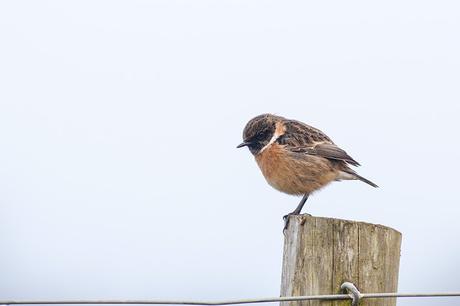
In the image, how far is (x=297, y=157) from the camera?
885 centimetres

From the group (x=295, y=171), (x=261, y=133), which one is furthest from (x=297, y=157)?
(x=261, y=133)

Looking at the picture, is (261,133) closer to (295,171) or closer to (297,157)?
(297,157)

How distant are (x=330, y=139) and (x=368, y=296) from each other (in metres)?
4.46

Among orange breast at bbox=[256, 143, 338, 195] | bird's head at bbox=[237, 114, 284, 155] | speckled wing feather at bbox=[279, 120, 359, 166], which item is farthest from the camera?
bird's head at bbox=[237, 114, 284, 155]

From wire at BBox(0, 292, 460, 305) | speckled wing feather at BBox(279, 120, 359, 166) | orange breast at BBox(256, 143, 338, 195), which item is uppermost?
speckled wing feather at BBox(279, 120, 359, 166)

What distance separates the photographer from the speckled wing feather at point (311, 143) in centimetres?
890

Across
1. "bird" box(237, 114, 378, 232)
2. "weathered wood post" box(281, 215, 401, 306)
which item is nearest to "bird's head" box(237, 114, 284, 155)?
"bird" box(237, 114, 378, 232)

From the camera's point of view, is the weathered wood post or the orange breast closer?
the weathered wood post

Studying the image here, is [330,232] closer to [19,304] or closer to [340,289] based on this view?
[340,289]

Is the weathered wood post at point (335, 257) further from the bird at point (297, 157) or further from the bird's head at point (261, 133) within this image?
the bird's head at point (261, 133)

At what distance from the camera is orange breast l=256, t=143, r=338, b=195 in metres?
8.77

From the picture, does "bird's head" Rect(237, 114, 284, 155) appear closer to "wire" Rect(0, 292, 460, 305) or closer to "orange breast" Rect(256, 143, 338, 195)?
"orange breast" Rect(256, 143, 338, 195)

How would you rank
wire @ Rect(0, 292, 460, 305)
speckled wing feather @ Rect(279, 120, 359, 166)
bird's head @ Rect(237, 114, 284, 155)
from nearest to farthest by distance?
wire @ Rect(0, 292, 460, 305) → speckled wing feather @ Rect(279, 120, 359, 166) → bird's head @ Rect(237, 114, 284, 155)

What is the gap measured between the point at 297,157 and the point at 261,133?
0.47 metres
